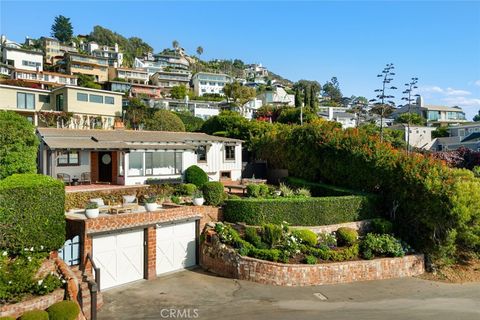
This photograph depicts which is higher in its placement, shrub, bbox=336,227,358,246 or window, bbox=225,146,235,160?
window, bbox=225,146,235,160

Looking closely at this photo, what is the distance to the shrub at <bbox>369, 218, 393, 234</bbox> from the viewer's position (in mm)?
19733

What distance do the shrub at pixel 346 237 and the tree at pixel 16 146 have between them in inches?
651

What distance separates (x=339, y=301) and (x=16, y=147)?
1701cm

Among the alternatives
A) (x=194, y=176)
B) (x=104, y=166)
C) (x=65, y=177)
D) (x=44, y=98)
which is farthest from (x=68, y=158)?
(x=44, y=98)

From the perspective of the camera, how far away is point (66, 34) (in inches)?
5891

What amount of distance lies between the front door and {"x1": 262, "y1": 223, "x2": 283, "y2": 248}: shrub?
472 inches

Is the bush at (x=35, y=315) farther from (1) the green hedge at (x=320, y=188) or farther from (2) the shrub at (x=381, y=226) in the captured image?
(1) the green hedge at (x=320, y=188)

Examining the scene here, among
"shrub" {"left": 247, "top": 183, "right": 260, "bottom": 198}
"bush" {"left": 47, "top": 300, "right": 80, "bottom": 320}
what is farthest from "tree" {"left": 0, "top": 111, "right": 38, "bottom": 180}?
"shrub" {"left": 247, "top": 183, "right": 260, "bottom": 198}

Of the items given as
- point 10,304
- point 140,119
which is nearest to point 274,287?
point 10,304

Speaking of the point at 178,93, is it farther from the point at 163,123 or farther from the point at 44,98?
the point at 44,98

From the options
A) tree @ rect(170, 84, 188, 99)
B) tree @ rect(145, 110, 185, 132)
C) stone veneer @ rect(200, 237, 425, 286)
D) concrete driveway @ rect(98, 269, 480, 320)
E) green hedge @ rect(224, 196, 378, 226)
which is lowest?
concrete driveway @ rect(98, 269, 480, 320)

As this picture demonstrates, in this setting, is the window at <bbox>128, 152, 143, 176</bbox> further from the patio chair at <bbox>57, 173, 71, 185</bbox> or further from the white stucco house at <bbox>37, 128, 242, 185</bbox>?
the patio chair at <bbox>57, 173, 71, 185</bbox>

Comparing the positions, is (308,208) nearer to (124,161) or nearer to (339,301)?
(339,301)

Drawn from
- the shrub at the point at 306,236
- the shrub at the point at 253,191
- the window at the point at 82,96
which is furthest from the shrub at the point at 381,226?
the window at the point at 82,96
